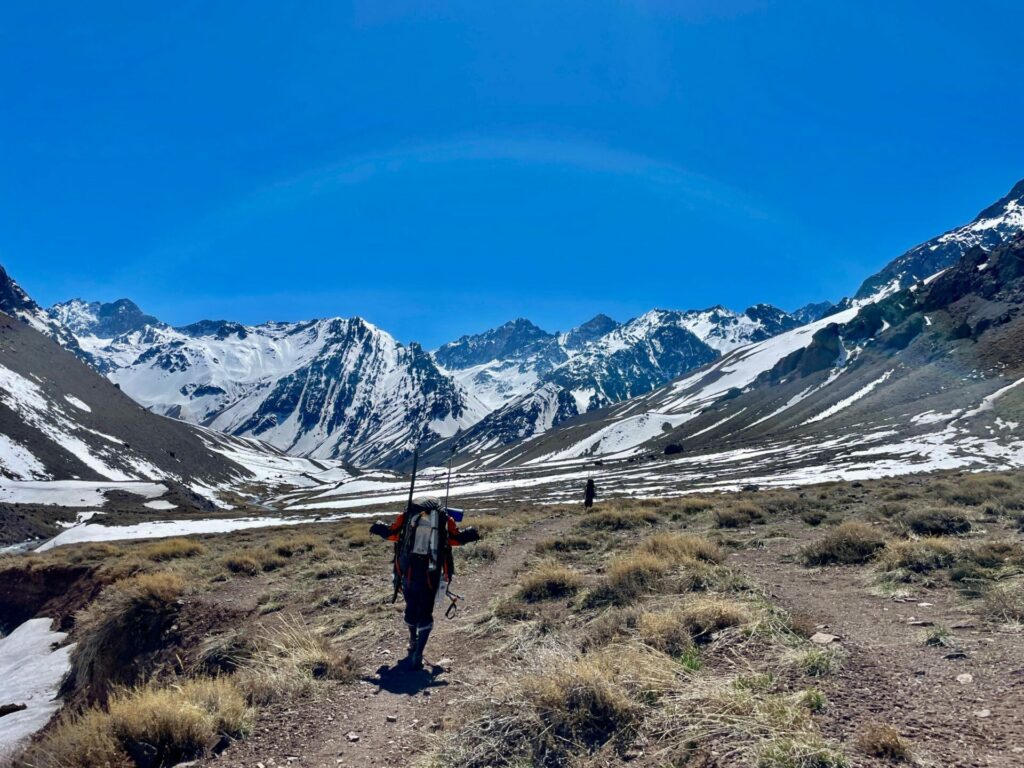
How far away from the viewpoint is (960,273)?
5763 inches

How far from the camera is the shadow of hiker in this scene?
7476mm

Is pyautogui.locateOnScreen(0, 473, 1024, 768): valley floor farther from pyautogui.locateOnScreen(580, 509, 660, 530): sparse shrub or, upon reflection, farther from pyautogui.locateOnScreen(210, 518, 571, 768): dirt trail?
pyautogui.locateOnScreen(580, 509, 660, 530): sparse shrub

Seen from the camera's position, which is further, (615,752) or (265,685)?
(265,685)

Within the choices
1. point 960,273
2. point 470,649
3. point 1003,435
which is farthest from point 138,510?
point 960,273

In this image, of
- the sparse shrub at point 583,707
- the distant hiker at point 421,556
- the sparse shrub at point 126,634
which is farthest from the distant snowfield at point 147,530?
the sparse shrub at point 583,707

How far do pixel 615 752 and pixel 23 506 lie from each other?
75008 mm

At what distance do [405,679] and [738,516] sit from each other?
14680mm

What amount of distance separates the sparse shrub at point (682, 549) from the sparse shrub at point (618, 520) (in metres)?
7.20

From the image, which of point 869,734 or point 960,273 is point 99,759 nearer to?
point 869,734

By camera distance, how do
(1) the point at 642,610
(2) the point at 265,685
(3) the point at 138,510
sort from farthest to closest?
(3) the point at 138,510 < (1) the point at 642,610 < (2) the point at 265,685

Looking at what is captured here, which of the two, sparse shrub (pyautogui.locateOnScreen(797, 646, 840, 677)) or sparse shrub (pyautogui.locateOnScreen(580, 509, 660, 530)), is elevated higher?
sparse shrub (pyautogui.locateOnScreen(797, 646, 840, 677))

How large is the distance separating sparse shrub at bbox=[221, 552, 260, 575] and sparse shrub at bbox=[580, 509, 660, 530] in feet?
36.3

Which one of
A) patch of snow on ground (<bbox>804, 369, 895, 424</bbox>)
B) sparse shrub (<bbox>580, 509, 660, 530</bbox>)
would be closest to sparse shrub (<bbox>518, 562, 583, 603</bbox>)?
sparse shrub (<bbox>580, 509, 660, 530</bbox>)

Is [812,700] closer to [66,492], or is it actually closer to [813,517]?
[813,517]
